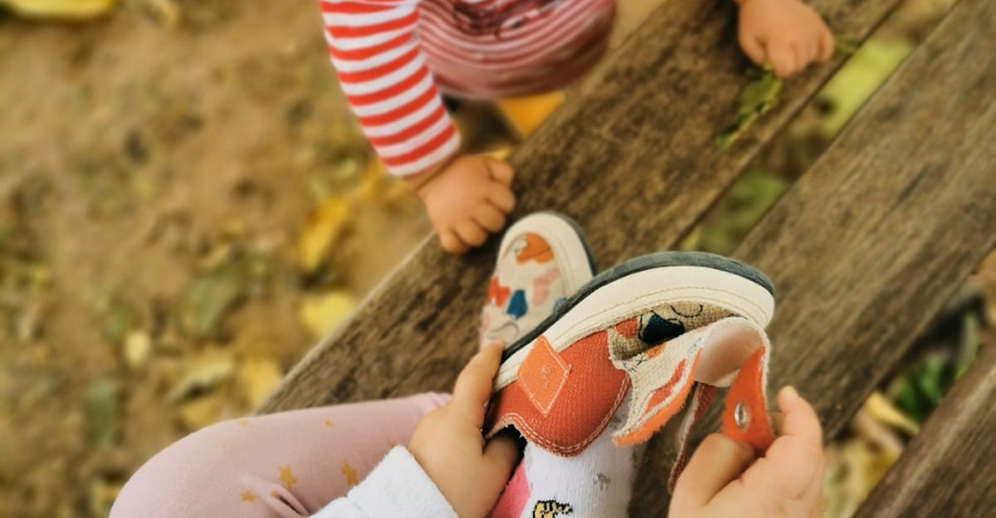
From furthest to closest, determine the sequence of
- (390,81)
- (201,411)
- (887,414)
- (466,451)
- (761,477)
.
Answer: (201,411)
(887,414)
(390,81)
(466,451)
(761,477)

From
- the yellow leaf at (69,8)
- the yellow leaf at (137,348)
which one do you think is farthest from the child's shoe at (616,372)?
the yellow leaf at (69,8)

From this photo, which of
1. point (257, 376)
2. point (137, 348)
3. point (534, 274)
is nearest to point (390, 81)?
point (534, 274)

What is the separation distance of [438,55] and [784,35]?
36cm

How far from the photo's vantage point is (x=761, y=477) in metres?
0.45

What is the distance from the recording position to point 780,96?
0.73 meters

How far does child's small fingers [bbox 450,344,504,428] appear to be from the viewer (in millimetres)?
589

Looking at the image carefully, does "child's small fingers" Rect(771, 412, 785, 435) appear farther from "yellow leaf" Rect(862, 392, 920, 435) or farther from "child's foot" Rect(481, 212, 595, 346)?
"yellow leaf" Rect(862, 392, 920, 435)

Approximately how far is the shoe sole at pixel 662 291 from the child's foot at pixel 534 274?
10cm

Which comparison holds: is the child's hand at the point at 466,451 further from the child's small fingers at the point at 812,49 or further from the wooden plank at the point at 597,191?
the child's small fingers at the point at 812,49

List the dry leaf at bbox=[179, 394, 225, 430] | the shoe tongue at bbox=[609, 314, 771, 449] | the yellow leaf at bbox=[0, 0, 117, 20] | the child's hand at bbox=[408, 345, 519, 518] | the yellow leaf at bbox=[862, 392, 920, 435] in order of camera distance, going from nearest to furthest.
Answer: the shoe tongue at bbox=[609, 314, 771, 449] < the child's hand at bbox=[408, 345, 519, 518] < the yellow leaf at bbox=[862, 392, 920, 435] < the dry leaf at bbox=[179, 394, 225, 430] < the yellow leaf at bbox=[0, 0, 117, 20]

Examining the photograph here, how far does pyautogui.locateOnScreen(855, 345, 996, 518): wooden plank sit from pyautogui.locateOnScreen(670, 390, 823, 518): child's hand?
0.21 meters

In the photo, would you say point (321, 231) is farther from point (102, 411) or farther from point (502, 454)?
point (502, 454)

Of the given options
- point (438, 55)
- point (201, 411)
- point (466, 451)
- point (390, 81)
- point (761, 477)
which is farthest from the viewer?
point (201, 411)

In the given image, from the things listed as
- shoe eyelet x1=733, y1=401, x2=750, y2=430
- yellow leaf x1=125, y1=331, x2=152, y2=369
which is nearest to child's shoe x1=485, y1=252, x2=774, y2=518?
shoe eyelet x1=733, y1=401, x2=750, y2=430
